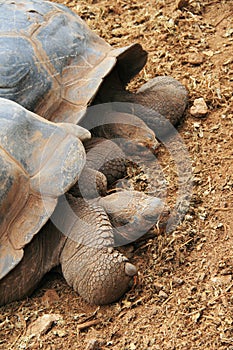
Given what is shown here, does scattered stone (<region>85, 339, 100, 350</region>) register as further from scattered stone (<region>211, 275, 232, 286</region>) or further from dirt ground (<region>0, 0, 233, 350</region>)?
scattered stone (<region>211, 275, 232, 286</region>)

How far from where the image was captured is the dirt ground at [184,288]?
3043mm

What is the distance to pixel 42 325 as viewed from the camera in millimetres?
3250

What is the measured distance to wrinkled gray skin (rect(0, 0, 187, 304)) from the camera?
131 inches

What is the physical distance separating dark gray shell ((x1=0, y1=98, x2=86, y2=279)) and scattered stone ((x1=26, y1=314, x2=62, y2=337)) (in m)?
0.30

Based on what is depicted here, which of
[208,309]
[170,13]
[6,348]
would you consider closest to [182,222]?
[208,309]

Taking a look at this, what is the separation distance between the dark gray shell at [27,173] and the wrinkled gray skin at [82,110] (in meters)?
0.11

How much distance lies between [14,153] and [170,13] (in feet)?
8.66

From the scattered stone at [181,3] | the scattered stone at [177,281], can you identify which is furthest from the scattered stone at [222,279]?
the scattered stone at [181,3]

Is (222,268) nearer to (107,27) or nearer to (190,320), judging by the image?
(190,320)

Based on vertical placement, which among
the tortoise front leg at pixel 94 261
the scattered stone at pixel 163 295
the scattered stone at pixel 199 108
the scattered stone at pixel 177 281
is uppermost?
the tortoise front leg at pixel 94 261

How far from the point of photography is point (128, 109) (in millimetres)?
4465

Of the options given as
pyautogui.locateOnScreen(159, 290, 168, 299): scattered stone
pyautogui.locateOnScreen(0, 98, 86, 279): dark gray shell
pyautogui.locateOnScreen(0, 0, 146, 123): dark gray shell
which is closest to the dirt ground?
pyautogui.locateOnScreen(159, 290, 168, 299): scattered stone

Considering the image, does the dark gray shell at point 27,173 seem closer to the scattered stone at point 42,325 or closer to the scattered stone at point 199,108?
the scattered stone at point 42,325

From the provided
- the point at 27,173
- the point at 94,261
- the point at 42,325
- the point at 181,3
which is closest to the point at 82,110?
the point at 27,173
